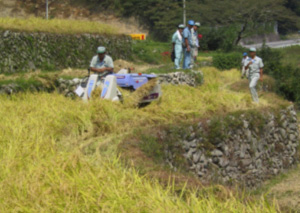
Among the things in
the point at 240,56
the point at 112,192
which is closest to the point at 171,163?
the point at 112,192

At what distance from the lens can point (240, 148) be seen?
39.5ft

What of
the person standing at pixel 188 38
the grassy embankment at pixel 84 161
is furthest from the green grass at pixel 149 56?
the grassy embankment at pixel 84 161

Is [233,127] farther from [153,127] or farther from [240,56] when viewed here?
[240,56]

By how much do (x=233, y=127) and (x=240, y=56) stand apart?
54.9 ft

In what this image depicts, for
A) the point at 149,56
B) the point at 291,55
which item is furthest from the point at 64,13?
the point at 149,56

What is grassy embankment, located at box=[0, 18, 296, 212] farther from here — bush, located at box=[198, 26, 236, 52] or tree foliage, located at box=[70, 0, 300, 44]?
tree foliage, located at box=[70, 0, 300, 44]

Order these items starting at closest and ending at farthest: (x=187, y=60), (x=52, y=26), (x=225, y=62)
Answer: (x=187, y=60)
(x=52, y=26)
(x=225, y=62)

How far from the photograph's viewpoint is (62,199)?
5.19m

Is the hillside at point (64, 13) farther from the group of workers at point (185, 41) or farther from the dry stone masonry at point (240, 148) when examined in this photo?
the dry stone masonry at point (240, 148)

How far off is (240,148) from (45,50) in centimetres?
1118

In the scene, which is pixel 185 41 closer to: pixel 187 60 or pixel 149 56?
pixel 187 60

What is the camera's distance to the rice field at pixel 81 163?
4992 millimetres

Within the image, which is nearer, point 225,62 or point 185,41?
point 185,41

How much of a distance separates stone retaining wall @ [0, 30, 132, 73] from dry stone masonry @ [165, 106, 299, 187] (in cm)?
979
